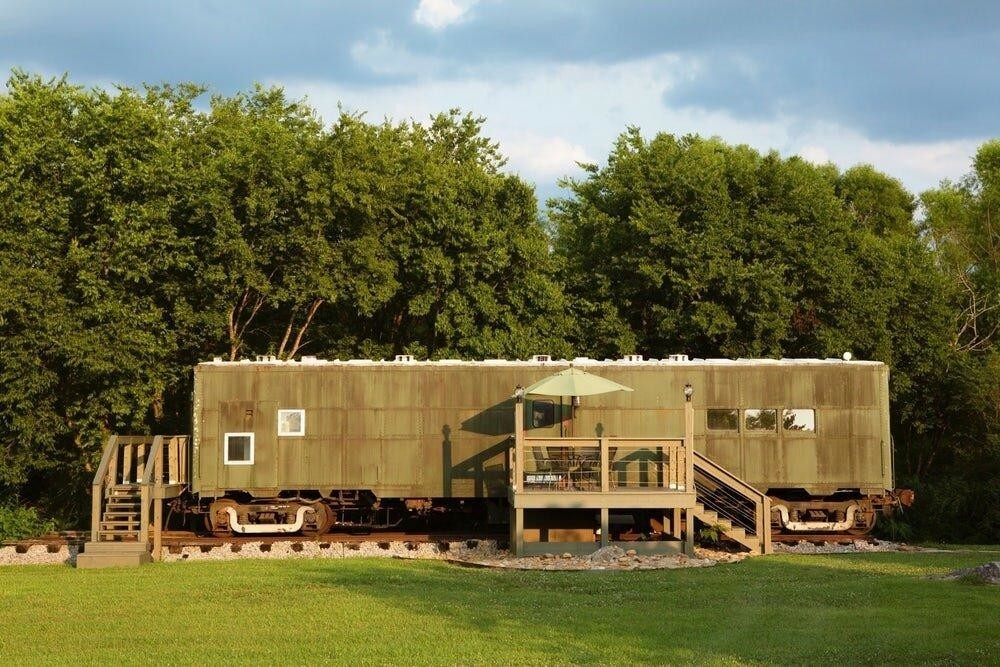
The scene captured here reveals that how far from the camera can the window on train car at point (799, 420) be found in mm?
21422

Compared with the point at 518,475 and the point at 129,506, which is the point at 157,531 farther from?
the point at 518,475

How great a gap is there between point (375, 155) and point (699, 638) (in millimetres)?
18862

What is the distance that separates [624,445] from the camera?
63.8 ft

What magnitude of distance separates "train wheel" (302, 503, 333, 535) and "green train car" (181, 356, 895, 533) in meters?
0.46

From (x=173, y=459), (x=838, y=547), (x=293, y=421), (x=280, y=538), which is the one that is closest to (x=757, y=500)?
(x=838, y=547)

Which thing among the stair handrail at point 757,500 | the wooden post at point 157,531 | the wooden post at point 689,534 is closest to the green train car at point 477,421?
the stair handrail at point 757,500

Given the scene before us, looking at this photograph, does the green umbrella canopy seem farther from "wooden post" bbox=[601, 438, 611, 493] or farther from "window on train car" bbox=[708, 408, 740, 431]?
"window on train car" bbox=[708, 408, 740, 431]

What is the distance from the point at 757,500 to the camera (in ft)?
63.8

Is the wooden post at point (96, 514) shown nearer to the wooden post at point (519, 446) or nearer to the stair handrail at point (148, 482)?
the stair handrail at point (148, 482)

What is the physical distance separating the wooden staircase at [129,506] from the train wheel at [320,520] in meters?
2.56

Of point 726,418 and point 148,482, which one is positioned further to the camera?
point 726,418

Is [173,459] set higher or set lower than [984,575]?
higher

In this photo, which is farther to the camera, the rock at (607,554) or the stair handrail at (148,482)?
the stair handrail at (148,482)

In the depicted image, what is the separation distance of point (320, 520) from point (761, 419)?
8772 mm
